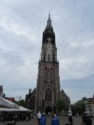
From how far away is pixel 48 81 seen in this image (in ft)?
331

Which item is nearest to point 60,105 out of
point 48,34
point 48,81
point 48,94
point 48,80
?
point 48,94

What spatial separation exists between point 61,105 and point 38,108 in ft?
27.8

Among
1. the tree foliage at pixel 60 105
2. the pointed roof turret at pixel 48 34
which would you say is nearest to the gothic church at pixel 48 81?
the pointed roof turret at pixel 48 34

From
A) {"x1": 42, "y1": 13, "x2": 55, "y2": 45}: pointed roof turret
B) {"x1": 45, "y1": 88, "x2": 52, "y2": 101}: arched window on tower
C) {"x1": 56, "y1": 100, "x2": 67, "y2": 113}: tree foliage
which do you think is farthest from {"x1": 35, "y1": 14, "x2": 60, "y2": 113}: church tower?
{"x1": 56, "y1": 100, "x2": 67, "y2": 113}: tree foliage

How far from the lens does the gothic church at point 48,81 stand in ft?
322

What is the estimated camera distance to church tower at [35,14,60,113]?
9812 cm

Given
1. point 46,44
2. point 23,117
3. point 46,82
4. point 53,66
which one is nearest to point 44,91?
point 46,82

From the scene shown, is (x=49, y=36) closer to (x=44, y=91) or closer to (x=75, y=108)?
(x=44, y=91)

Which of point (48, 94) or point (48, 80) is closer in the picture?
point (48, 94)

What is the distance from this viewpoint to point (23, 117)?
45531mm

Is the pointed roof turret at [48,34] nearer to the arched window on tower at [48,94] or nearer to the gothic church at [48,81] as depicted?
the gothic church at [48,81]

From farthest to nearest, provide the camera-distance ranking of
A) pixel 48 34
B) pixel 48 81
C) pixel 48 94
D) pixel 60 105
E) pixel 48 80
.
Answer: pixel 48 34, pixel 48 80, pixel 48 81, pixel 48 94, pixel 60 105

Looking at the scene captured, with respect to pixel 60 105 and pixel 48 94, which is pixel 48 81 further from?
pixel 60 105

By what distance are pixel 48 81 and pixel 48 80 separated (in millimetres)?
369
